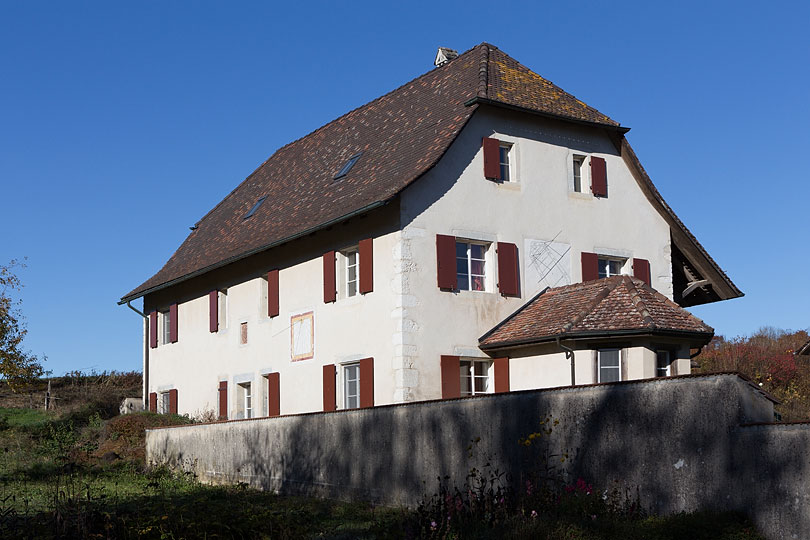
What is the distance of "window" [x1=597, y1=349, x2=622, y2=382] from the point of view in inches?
688

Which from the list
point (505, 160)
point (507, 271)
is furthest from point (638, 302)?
point (505, 160)

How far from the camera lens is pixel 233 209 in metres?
29.0

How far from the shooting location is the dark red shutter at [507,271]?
64.0 feet

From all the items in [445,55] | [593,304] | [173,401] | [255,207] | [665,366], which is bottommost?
[173,401]

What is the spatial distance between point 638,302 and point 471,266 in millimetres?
3584

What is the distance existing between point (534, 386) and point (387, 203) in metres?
4.40

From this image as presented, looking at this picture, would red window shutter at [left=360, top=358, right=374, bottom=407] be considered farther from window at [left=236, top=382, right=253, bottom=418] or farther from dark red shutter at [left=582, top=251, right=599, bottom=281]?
window at [left=236, top=382, right=253, bottom=418]

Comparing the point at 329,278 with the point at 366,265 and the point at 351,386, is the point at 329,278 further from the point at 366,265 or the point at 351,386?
the point at 351,386

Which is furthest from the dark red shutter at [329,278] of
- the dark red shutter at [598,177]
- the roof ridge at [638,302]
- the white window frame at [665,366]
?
the white window frame at [665,366]

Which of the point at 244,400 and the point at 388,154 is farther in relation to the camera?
the point at 244,400

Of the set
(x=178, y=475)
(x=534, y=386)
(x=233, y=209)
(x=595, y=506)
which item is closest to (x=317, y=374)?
(x=178, y=475)

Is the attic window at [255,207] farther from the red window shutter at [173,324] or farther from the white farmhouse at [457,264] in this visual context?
the red window shutter at [173,324]

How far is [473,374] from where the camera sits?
1942 cm

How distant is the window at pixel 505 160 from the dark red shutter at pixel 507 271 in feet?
4.85
